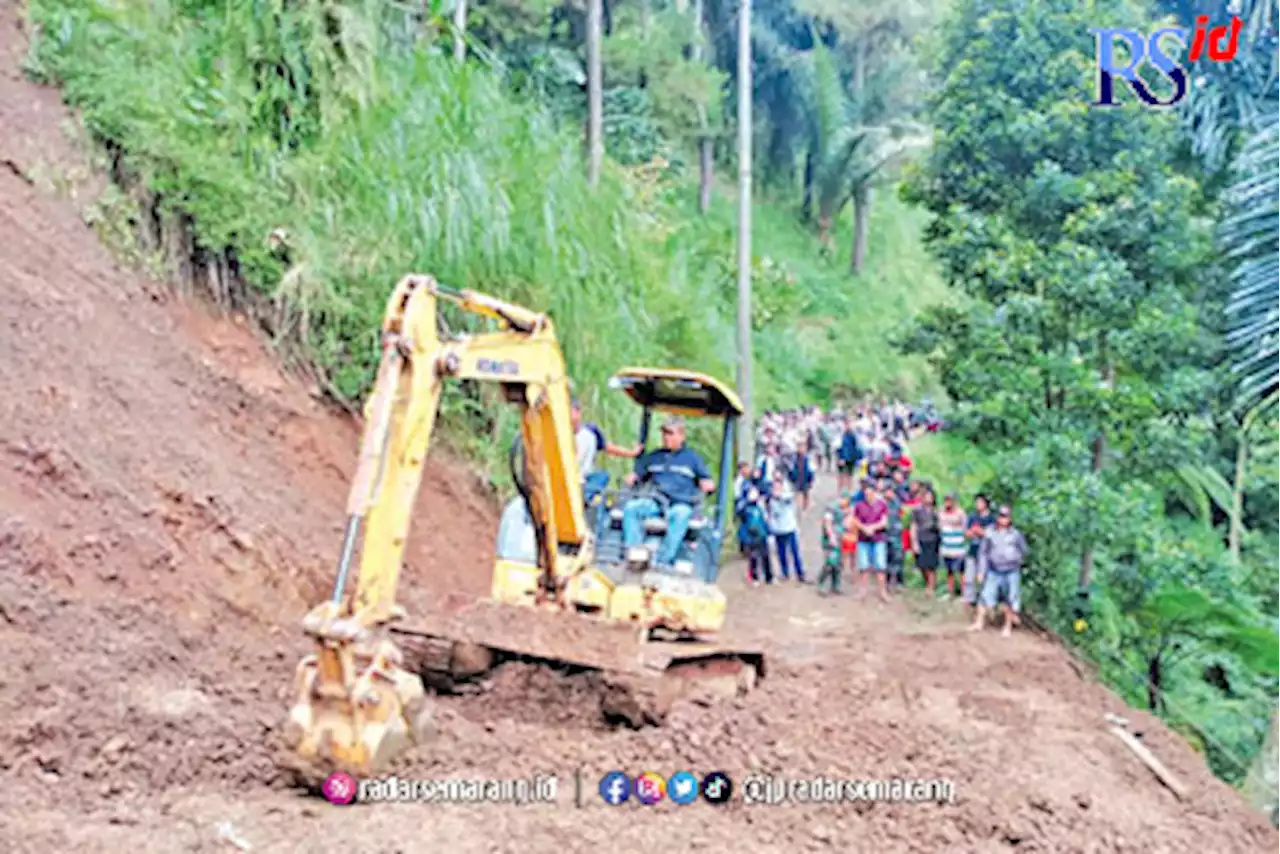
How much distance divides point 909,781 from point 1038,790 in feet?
2.76

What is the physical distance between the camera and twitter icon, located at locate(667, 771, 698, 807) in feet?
17.6

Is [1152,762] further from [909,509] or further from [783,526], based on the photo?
[783,526]

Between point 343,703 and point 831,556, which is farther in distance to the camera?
point 831,556

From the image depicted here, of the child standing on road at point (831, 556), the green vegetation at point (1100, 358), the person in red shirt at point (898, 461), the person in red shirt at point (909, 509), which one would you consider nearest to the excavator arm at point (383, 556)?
the green vegetation at point (1100, 358)

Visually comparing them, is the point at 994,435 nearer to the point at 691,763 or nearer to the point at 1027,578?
the point at 1027,578

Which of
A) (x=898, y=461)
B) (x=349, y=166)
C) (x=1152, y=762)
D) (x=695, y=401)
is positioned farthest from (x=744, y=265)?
(x=1152, y=762)

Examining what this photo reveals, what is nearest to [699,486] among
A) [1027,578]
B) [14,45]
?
[1027,578]

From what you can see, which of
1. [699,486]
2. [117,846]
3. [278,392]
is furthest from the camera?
[278,392]

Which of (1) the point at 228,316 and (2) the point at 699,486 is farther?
(1) the point at 228,316

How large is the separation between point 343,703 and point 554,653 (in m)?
1.67

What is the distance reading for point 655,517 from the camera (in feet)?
25.5

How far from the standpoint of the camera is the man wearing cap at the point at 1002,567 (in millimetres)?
10859

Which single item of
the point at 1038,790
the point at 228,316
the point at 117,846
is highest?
the point at 228,316

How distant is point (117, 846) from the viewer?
4008 mm
